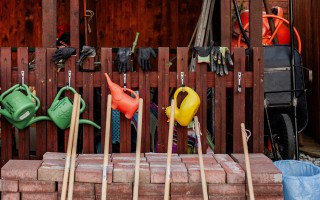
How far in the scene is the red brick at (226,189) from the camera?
3.88 meters

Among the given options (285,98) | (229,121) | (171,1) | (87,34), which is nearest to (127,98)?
(229,121)

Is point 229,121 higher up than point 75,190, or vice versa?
point 229,121

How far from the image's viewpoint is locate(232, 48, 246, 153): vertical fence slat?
4.77 metres

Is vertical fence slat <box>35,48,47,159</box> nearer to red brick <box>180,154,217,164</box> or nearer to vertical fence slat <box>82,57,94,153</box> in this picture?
vertical fence slat <box>82,57,94,153</box>

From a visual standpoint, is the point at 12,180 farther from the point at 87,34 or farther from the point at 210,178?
the point at 87,34

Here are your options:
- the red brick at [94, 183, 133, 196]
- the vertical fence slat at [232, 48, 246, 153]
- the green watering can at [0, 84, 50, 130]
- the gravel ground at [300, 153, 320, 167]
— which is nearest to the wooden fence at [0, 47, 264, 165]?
the vertical fence slat at [232, 48, 246, 153]

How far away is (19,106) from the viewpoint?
439 centimetres

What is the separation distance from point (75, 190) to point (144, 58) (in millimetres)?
1429

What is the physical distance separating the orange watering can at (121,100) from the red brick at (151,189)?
93 centimetres

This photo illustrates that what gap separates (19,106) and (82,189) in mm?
1038

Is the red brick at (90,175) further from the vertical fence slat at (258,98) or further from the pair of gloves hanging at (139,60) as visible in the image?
the vertical fence slat at (258,98)

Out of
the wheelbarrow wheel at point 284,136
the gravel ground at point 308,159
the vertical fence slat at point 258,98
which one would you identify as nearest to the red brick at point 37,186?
the vertical fence slat at point 258,98

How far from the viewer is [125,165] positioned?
404 cm

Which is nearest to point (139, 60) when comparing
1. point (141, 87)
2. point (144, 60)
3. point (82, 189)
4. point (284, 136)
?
point (144, 60)
